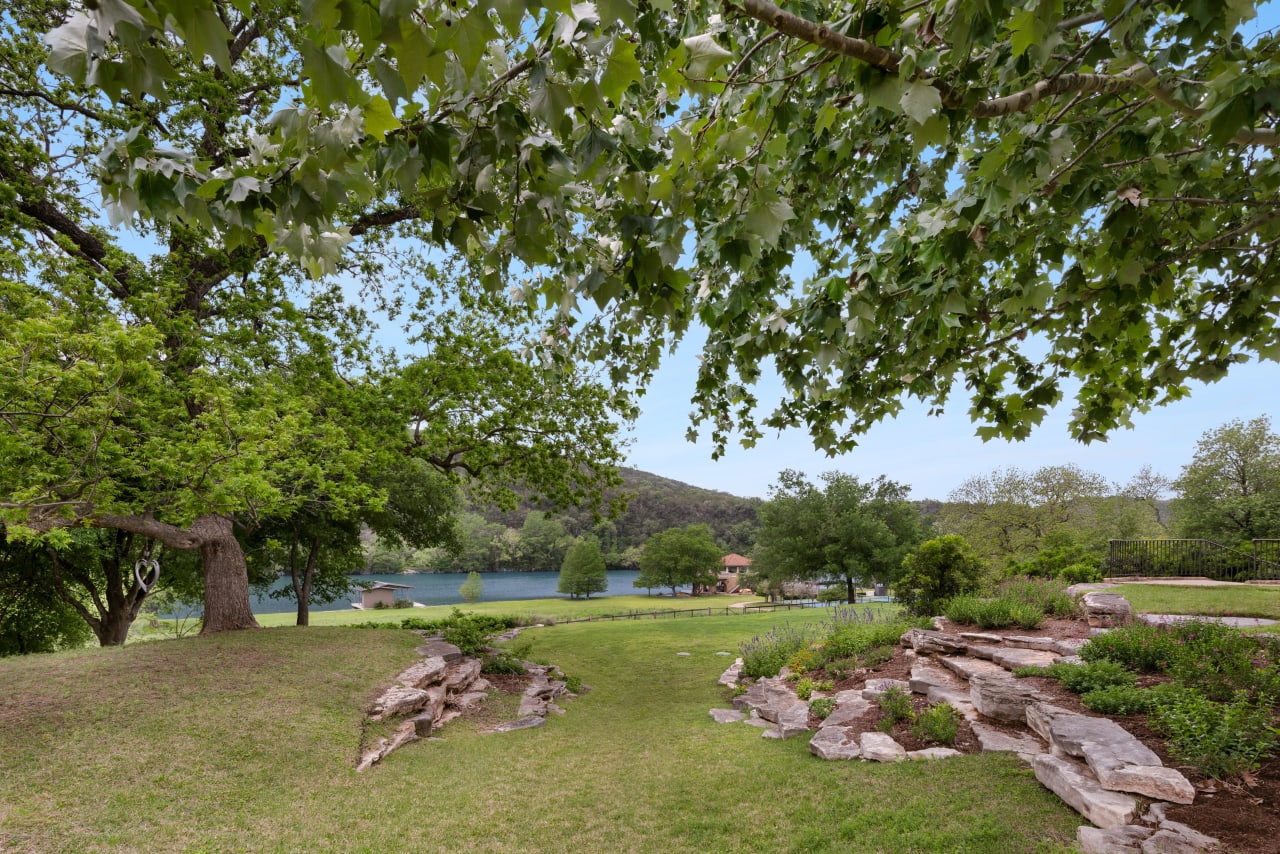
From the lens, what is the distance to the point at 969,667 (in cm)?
815

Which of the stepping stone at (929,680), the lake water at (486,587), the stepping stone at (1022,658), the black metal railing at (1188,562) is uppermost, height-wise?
the black metal railing at (1188,562)

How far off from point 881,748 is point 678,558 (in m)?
50.9

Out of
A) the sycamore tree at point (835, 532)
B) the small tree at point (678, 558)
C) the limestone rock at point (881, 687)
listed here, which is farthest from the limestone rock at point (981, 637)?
the small tree at point (678, 558)

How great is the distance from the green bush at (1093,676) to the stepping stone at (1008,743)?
37.5 inches

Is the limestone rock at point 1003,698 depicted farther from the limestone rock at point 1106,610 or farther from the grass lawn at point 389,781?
the limestone rock at point 1106,610

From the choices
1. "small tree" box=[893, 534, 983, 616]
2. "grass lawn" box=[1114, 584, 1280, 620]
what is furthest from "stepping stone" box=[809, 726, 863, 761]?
"small tree" box=[893, 534, 983, 616]

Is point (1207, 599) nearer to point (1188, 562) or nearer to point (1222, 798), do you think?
point (1188, 562)

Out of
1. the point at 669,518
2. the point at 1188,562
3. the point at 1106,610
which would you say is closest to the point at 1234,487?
the point at 1188,562

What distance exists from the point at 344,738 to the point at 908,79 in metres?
9.20

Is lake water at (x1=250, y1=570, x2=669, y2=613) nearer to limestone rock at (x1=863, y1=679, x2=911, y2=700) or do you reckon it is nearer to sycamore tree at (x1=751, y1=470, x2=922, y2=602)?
sycamore tree at (x1=751, y1=470, x2=922, y2=602)

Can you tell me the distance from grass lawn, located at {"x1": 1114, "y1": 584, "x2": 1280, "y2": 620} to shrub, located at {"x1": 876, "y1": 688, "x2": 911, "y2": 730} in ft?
19.6

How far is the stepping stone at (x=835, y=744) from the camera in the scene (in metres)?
6.48

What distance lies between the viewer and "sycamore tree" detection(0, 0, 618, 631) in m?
6.95

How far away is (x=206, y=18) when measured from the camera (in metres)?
1.43
